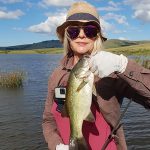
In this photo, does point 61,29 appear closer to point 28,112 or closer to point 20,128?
point 20,128

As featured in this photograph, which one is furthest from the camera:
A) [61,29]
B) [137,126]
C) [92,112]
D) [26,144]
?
[137,126]

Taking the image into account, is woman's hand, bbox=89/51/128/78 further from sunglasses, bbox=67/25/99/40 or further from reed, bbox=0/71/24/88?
reed, bbox=0/71/24/88

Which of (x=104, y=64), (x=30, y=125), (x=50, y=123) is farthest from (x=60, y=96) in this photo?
(x=30, y=125)

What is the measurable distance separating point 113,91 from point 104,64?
562 mm

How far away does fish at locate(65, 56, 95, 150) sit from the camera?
3.43 m

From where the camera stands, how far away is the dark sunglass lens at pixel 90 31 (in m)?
4.11

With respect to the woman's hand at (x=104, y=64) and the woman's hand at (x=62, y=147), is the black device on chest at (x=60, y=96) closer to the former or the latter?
the woman's hand at (x=62, y=147)

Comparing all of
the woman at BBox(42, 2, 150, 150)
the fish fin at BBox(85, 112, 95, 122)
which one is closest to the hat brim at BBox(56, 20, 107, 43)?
the woman at BBox(42, 2, 150, 150)

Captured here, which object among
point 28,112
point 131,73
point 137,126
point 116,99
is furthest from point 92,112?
point 28,112

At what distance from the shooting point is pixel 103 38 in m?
4.26

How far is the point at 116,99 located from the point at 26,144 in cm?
1236

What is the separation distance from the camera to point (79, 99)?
355 centimetres

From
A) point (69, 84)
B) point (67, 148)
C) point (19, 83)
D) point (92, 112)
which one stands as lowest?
point (19, 83)

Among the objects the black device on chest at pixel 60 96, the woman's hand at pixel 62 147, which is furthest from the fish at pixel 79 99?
the black device on chest at pixel 60 96
